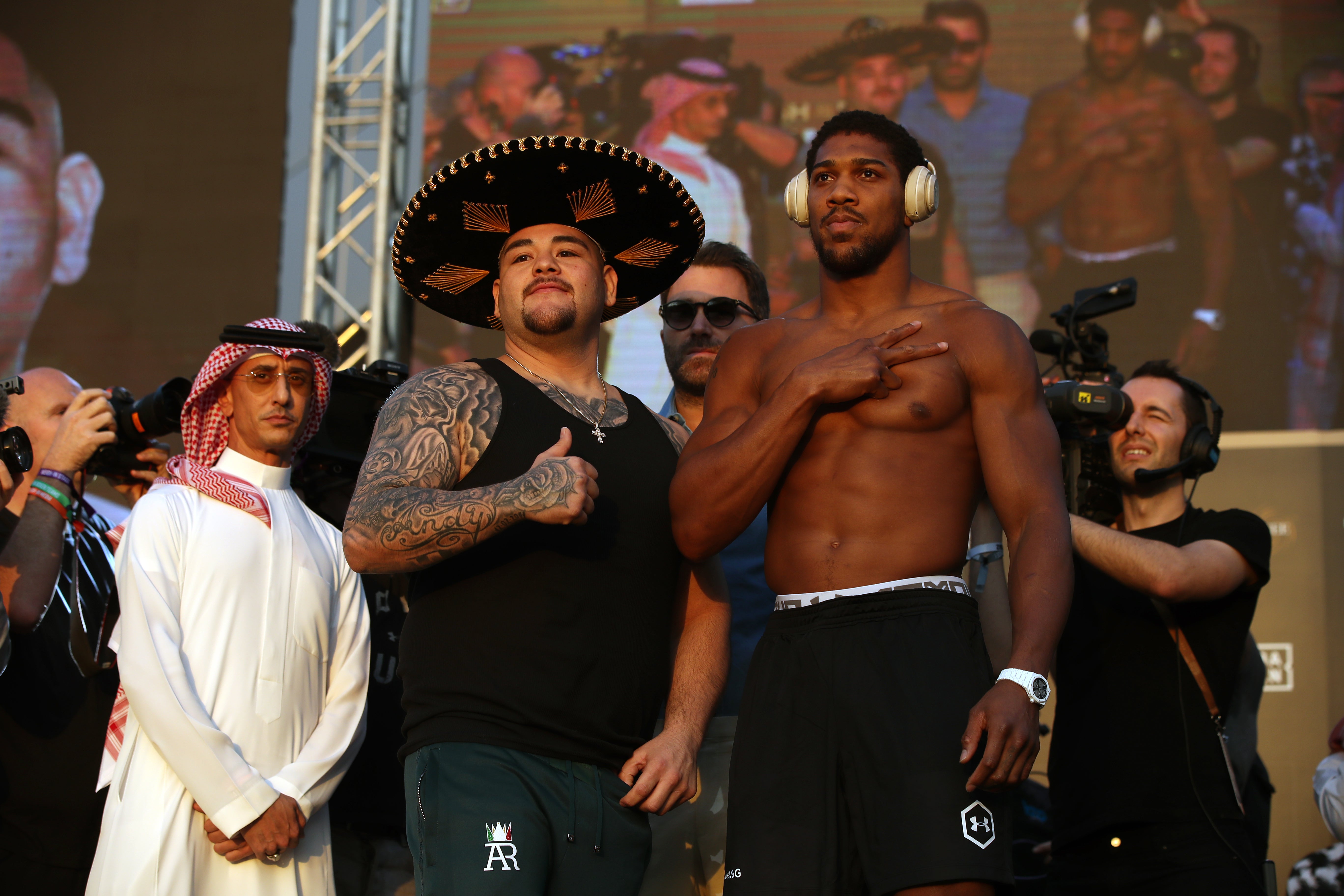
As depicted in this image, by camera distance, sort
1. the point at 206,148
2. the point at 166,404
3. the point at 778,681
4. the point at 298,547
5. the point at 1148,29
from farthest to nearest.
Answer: the point at 206,148
the point at 1148,29
the point at 166,404
the point at 298,547
the point at 778,681

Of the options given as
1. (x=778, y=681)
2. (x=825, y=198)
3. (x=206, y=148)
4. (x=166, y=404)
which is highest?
(x=206, y=148)

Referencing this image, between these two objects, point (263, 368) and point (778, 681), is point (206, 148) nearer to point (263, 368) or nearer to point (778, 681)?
point (263, 368)

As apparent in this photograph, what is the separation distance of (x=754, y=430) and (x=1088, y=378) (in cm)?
196

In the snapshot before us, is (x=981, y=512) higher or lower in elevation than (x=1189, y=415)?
lower

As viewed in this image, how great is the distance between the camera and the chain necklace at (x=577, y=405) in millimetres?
2822

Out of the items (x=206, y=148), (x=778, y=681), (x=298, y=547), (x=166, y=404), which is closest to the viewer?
(x=778, y=681)

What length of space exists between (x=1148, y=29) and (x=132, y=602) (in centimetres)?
684

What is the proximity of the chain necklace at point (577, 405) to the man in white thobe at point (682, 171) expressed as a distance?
4585 millimetres

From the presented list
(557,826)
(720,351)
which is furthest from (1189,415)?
(557,826)

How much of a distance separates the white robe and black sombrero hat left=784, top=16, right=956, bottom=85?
5333mm

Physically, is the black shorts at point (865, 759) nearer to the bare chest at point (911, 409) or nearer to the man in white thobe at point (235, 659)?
the bare chest at point (911, 409)

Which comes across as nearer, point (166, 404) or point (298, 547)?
point (298, 547)

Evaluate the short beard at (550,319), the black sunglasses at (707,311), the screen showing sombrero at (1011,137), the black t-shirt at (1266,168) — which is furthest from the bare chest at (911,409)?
the black t-shirt at (1266,168)

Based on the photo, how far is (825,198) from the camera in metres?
2.63
